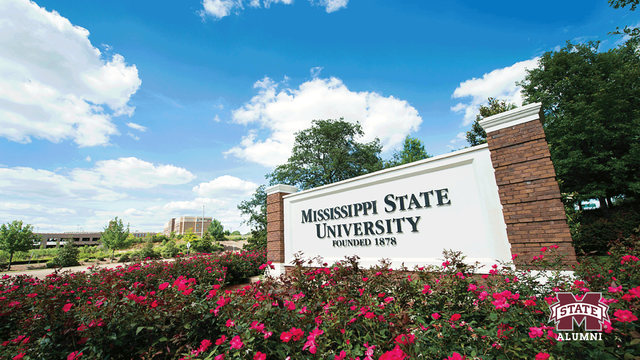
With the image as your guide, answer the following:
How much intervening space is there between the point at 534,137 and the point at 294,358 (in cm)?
567

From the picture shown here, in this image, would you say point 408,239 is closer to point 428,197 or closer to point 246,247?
point 428,197

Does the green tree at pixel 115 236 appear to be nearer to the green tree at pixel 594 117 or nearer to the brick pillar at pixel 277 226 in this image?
the brick pillar at pixel 277 226

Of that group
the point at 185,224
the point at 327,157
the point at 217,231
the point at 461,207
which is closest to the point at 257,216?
the point at 327,157

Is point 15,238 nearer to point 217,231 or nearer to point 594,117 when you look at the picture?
point 217,231

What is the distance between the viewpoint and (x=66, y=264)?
2611 centimetres

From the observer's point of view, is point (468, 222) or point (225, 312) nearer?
point (225, 312)

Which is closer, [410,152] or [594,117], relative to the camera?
[594,117]

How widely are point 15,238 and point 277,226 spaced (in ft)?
111

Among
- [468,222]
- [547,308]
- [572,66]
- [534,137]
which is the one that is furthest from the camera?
[572,66]

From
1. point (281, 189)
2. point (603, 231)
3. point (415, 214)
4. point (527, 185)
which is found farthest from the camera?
point (603, 231)

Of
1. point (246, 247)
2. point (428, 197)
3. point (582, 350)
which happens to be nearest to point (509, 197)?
point (428, 197)

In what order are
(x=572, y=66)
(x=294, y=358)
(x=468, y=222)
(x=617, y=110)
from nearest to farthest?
1. (x=294, y=358)
2. (x=468, y=222)
3. (x=617, y=110)
4. (x=572, y=66)

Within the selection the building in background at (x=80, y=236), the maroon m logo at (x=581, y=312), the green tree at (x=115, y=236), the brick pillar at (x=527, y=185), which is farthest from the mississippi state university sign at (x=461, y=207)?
the building in background at (x=80, y=236)

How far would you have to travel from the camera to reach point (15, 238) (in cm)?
2656
